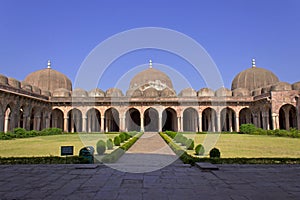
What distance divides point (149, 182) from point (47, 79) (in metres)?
37.0

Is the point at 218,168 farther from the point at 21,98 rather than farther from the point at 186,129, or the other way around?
the point at 186,129

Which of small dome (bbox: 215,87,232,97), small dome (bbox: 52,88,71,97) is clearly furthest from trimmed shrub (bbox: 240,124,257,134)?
small dome (bbox: 52,88,71,97)

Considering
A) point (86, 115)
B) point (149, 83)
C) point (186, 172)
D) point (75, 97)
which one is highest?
point (149, 83)

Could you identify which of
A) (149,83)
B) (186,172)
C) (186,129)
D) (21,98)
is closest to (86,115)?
(21,98)

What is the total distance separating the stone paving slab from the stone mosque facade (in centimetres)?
2006

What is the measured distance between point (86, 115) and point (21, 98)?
835 cm

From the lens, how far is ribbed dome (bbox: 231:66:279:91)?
124 ft

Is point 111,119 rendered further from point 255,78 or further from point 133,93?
point 255,78

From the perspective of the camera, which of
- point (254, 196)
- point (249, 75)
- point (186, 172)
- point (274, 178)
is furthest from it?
point (249, 75)

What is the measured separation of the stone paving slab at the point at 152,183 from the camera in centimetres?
438

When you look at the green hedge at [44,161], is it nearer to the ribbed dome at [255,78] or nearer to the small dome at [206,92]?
the small dome at [206,92]

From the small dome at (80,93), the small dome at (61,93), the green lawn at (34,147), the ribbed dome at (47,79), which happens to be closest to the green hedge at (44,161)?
the green lawn at (34,147)

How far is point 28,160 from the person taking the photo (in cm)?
792

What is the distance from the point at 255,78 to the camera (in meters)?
38.3
